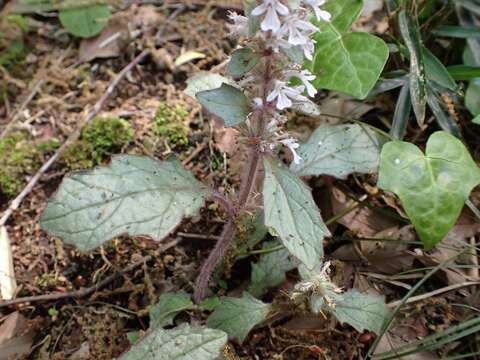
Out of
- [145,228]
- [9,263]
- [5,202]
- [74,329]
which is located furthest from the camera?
[5,202]

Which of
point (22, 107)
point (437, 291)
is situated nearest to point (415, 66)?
point (437, 291)

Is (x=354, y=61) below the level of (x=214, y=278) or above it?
above

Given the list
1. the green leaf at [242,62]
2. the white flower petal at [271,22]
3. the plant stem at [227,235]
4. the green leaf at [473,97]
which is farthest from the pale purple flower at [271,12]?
the green leaf at [473,97]

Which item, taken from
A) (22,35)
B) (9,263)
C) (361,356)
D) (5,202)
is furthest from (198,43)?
(361,356)

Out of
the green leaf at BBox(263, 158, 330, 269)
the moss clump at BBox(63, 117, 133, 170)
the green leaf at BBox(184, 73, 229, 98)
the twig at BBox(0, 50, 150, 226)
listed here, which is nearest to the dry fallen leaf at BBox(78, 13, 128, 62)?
the twig at BBox(0, 50, 150, 226)

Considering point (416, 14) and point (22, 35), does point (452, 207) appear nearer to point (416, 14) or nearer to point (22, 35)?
Result: point (416, 14)

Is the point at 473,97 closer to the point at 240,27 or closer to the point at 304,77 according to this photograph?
the point at 304,77

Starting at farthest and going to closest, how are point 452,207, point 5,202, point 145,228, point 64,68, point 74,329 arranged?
1. point 64,68
2. point 5,202
3. point 74,329
4. point 452,207
5. point 145,228
